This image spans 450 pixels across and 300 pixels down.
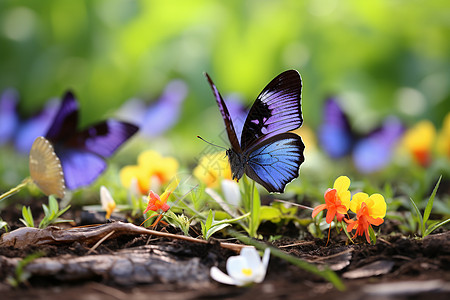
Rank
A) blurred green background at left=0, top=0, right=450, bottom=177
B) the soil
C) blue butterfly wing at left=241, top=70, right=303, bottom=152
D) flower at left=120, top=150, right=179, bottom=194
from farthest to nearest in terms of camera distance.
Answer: blurred green background at left=0, top=0, right=450, bottom=177 → flower at left=120, top=150, right=179, bottom=194 → blue butterfly wing at left=241, top=70, right=303, bottom=152 → the soil

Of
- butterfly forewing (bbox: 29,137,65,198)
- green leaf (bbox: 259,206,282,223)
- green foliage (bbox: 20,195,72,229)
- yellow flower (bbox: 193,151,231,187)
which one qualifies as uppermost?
butterfly forewing (bbox: 29,137,65,198)

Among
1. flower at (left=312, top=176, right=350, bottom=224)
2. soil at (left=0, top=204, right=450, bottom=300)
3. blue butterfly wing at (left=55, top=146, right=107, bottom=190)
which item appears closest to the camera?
soil at (left=0, top=204, right=450, bottom=300)

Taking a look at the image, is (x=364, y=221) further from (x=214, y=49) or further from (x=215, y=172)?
(x=214, y=49)

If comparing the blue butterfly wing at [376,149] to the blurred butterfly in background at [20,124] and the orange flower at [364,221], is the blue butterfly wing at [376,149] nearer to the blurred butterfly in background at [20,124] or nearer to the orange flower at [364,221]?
the orange flower at [364,221]

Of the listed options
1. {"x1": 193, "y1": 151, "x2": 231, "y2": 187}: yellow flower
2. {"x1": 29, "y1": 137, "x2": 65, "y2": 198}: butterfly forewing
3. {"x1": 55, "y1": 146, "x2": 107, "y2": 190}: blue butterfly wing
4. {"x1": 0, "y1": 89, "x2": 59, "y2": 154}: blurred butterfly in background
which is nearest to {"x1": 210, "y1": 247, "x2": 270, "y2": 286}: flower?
{"x1": 29, "y1": 137, "x2": 65, "y2": 198}: butterfly forewing

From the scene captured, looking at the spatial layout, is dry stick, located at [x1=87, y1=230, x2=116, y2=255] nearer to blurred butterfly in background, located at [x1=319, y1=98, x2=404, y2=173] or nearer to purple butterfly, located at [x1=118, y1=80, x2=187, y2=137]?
blurred butterfly in background, located at [x1=319, y1=98, x2=404, y2=173]

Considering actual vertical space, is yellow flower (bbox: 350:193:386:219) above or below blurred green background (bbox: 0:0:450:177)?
below
